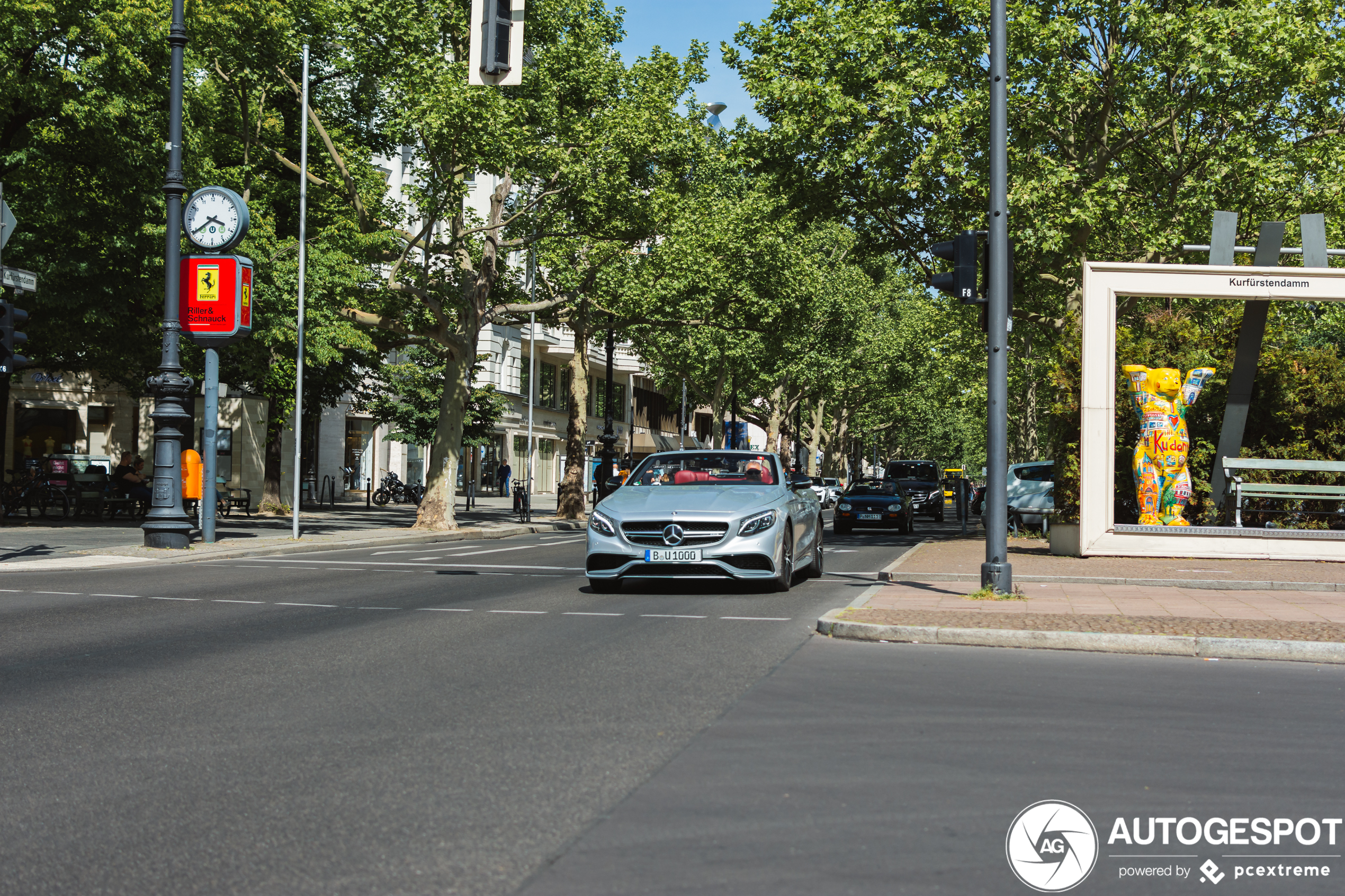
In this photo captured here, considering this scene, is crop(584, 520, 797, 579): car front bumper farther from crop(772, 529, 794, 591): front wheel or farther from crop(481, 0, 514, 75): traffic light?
crop(481, 0, 514, 75): traffic light

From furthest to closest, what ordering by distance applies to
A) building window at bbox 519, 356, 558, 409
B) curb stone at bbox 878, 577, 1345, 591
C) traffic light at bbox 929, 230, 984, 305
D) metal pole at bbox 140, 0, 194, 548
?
building window at bbox 519, 356, 558, 409 < metal pole at bbox 140, 0, 194, 548 < curb stone at bbox 878, 577, 1345, 591 < traffic light at bbox 929, 230, 984, 305

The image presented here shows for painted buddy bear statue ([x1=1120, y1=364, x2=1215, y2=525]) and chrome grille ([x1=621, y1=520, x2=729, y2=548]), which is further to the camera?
painted buddy bear statue ([x1=1120, y1=364, x2=1215, y2=525])

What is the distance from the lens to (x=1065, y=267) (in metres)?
27.3

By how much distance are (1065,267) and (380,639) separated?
2059 cm

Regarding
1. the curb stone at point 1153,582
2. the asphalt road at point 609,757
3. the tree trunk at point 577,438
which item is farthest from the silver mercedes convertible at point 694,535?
the tree trunk at point 577,438

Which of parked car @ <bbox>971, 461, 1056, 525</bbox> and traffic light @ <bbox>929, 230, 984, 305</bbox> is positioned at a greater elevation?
traffic light @ <bbox>929, 230, 984, 305</bbox>

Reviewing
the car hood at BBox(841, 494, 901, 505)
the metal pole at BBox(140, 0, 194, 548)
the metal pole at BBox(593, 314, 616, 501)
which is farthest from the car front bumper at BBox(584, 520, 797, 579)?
the metal pole at BBox(593, 314, 616, 501)

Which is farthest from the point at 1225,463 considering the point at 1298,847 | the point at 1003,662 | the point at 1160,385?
the point at 1298,847

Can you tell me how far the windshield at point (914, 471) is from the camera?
162 ft

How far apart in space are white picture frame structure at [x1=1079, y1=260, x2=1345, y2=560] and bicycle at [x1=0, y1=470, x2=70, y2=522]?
69.4 feet

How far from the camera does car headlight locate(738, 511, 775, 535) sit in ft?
44.0

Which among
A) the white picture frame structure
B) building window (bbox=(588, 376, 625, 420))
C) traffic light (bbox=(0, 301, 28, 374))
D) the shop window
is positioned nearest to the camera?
traffic light (bbox=(0, 301, 28, 374))

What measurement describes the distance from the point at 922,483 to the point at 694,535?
3565 centimetres

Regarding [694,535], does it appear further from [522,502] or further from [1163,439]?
[522,502]
